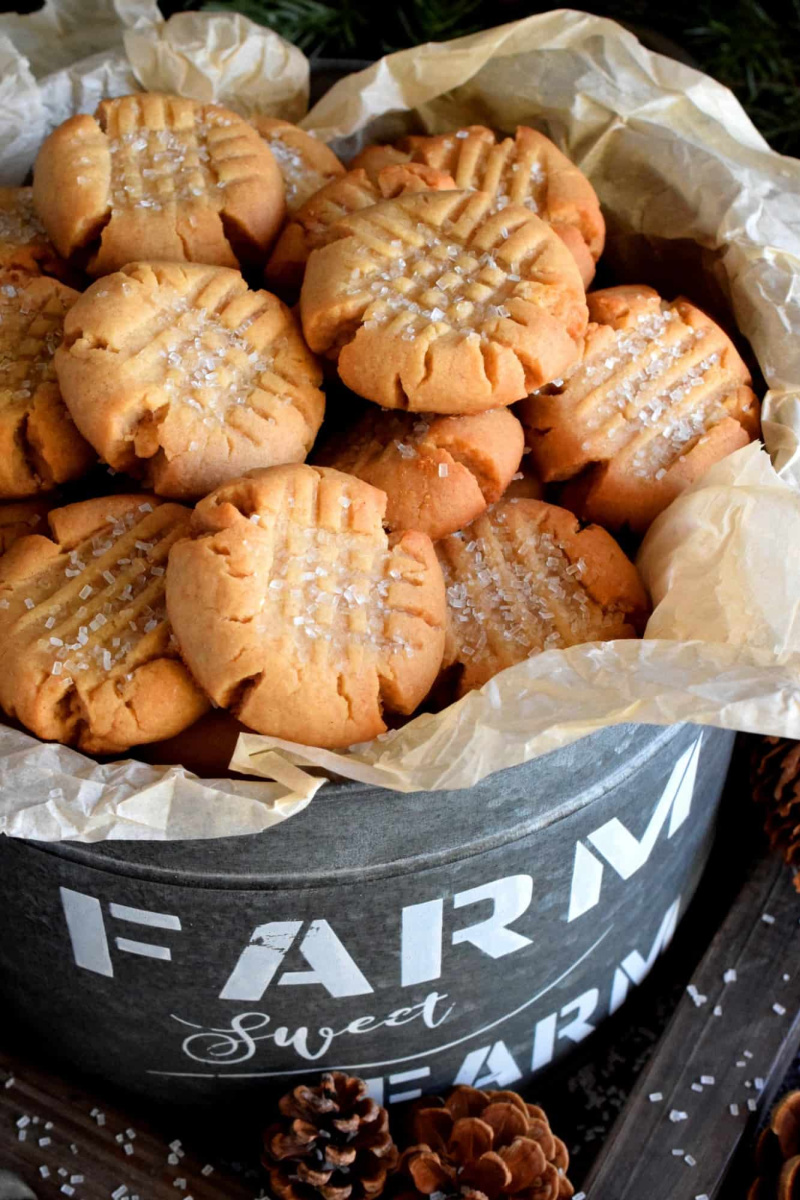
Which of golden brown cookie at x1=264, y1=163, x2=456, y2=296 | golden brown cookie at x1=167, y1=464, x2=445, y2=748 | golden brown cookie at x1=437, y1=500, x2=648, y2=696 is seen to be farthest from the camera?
golden brown cookie at x1=264, y1=163, x2=456, y2=296

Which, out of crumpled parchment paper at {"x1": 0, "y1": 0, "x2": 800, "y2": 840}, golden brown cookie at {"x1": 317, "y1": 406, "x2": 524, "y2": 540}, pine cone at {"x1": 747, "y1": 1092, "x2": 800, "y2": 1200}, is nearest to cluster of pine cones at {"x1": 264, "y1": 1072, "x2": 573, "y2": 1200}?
pine cone at {"x1": 747, "y1": 1092, "x2": 800, "y2": 1200}

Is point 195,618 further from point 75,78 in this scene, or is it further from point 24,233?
point 75,78

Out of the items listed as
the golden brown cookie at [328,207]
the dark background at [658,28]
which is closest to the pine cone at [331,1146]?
the golden brown cookie at [328,207]

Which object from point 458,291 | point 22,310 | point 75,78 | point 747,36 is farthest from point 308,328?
point 747,36

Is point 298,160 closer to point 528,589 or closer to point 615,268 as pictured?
point 615,268

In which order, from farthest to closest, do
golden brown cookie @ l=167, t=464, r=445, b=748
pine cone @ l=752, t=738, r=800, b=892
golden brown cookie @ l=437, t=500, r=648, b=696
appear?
1. pine cone @ l=752, t=738, r=800, b=892
2. golden brown cookie @ l=437, t=500, r=648, b=696
3. golden brown cookie @ l=167, t=464, r=445, b=748

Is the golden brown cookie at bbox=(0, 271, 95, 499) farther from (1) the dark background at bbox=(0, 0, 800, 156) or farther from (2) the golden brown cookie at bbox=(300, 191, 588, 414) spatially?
(1) the dark background at bbox=(0, 0, 800, 156)

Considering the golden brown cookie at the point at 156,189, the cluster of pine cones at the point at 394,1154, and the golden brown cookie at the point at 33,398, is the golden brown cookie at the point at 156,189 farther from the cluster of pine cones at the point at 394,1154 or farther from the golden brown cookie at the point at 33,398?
the cluster of pine cones at the point at 394,1154
